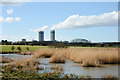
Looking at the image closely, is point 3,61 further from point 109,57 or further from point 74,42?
point 74,42

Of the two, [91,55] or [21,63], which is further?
[91,55]

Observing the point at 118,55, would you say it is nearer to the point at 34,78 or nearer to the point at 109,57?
the point at 109,57

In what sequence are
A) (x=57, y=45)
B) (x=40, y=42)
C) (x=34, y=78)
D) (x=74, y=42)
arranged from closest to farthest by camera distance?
(x=34, y=78) → (x=57, y=45) → (x=74, y=42) → (x=40, y=42)

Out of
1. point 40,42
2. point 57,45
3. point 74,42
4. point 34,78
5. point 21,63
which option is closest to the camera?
point 34,78

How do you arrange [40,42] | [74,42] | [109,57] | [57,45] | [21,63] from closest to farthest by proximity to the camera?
1. [21,63]
2. [109,57]
3. [57,45]
4. [74,42]
5. [40,42]

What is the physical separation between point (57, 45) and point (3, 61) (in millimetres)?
14364

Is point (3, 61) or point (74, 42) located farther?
point (74, 42)

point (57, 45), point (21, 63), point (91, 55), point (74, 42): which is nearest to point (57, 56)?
point (91, 55)

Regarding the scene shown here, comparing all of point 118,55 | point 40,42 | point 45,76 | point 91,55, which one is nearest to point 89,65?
point 91,55

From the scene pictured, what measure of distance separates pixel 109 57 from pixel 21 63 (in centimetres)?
488

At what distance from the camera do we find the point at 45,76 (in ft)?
20.4

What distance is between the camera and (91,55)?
11227 millimetres

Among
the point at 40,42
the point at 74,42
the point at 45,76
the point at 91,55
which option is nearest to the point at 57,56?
the point at 91,55

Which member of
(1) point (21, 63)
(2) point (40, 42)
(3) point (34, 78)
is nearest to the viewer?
(3) point (34, 78)
